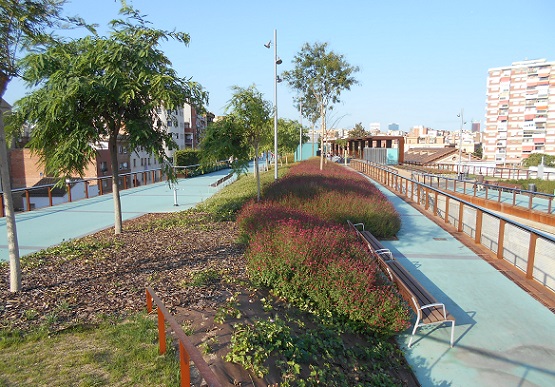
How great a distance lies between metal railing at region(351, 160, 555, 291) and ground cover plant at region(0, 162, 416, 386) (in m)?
3.21

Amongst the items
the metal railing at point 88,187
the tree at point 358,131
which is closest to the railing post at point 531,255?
the metal railing at point 88,187

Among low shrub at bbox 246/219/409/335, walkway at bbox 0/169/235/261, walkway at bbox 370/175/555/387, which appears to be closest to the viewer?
walkway at bbox 370/175/555/387

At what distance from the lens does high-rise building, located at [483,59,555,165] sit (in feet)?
318

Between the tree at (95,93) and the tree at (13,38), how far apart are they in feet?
4.12

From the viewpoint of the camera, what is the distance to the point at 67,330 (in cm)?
377

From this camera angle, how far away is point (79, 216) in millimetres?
10914

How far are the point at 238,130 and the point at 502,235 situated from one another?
6.83 meters

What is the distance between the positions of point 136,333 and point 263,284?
179cm

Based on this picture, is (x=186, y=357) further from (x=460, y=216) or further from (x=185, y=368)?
(x=460, y=216)

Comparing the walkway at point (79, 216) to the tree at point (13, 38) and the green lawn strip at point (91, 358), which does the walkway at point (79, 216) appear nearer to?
the tree at point (13, 38)

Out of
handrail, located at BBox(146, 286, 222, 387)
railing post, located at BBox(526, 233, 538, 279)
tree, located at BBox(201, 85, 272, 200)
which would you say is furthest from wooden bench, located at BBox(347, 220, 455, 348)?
tree, located at BBox(201, 85, 272, 200)

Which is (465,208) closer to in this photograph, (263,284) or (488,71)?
(263,284)

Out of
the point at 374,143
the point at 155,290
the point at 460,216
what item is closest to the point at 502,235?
the point at 460,216

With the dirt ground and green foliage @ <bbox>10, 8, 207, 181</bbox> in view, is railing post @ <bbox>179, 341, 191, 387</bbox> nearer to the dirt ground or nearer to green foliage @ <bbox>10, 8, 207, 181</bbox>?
the dirt ground
